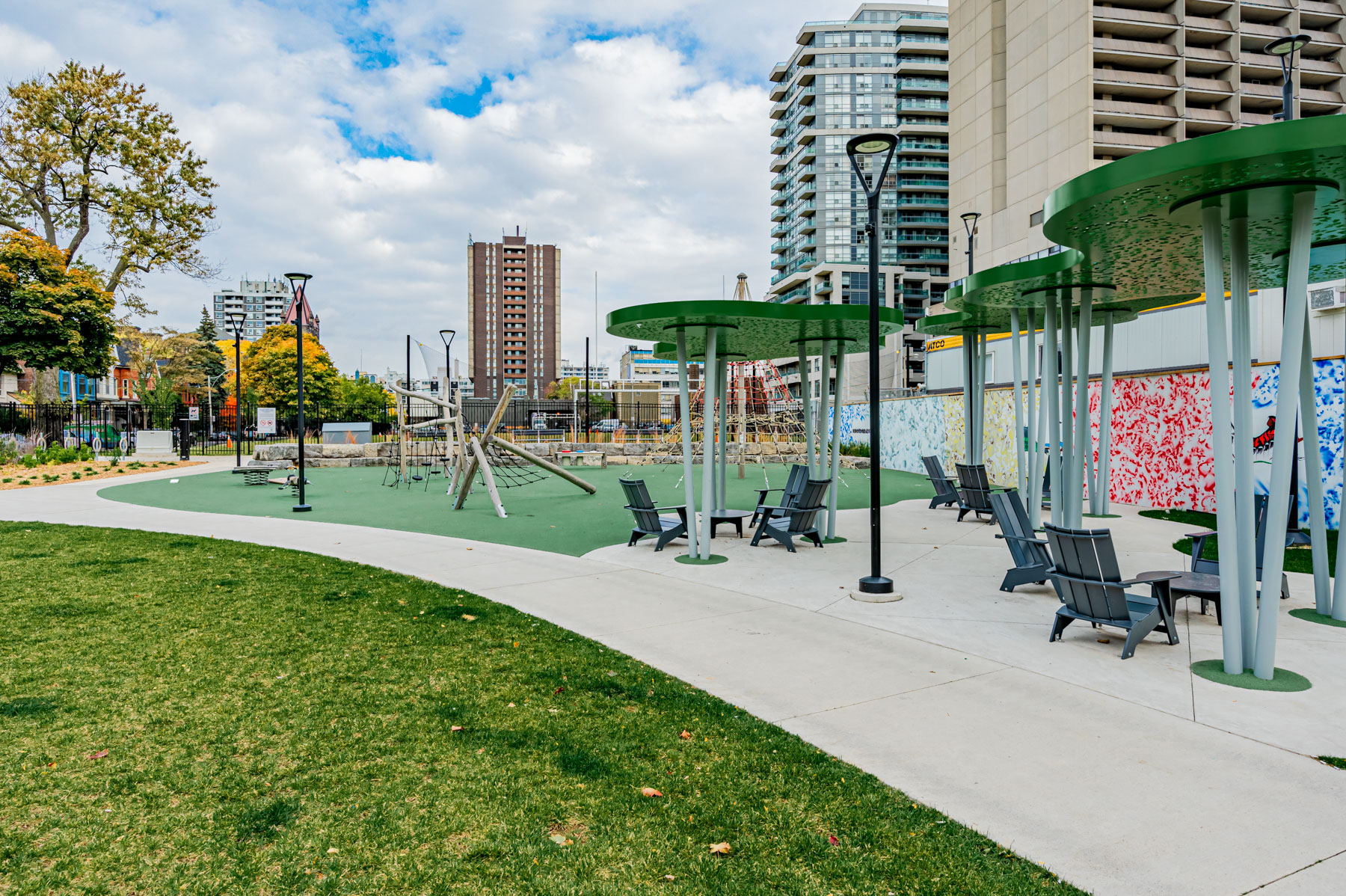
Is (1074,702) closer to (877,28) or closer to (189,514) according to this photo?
(189,514)

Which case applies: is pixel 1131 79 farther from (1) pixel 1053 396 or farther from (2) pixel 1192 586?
(2) pixel 1192 586

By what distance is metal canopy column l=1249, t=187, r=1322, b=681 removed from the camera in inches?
212

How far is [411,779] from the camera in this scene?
3.82m

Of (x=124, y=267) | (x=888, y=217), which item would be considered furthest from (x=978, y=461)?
(x=888, y=217)

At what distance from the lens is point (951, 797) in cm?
374

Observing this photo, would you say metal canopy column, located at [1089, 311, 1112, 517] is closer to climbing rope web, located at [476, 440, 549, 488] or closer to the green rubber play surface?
the green rubber play surface

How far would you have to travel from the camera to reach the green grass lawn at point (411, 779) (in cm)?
303

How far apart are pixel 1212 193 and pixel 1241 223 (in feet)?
1.88

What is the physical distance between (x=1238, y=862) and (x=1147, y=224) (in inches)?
208

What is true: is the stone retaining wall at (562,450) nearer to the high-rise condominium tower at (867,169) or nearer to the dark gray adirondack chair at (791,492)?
the dark gray adirondack chair at (791,492)

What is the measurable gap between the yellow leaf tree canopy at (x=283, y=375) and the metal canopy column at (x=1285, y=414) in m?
59.0

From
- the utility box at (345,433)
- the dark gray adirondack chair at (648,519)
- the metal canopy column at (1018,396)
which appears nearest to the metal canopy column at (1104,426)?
A: the metal canopy column at (1018,396)

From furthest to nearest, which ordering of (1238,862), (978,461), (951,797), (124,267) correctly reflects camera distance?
(124,267), (978,461), (951,797), (1238,862)

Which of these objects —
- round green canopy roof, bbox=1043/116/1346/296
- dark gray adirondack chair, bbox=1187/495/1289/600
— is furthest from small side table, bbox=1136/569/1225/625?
round green canopy roof, bbox=1043/116/1346/296
